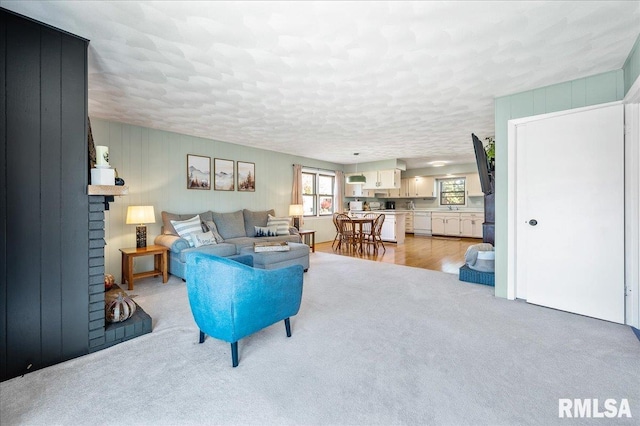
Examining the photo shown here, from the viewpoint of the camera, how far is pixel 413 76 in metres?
2.81

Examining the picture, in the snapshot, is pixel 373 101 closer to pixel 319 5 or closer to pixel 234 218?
pixel 319 5

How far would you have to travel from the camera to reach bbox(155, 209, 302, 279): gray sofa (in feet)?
13.4

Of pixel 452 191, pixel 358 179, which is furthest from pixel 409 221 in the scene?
pixel 358 179

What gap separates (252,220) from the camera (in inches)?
225

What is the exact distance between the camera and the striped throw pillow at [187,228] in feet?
13.9

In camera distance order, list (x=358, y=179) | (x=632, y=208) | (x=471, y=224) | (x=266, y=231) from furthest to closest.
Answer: (x=471, y=224) < (x=358, y=179) < (x=266, y=231) < (x=632, y=208)

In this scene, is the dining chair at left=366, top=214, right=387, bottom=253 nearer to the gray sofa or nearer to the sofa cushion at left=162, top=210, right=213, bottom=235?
the gray sofa

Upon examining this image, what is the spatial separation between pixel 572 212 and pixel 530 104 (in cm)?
126

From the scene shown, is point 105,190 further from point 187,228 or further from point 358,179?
point 358,179

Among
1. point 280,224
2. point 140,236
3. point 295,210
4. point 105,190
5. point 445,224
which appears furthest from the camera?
point 445,224

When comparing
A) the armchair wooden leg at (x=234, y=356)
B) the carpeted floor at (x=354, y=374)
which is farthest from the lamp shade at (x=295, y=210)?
the armchair wooden leg at (x=234, y=356)

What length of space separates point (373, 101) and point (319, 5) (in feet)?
5.98

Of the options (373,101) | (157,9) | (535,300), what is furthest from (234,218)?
(535,300)

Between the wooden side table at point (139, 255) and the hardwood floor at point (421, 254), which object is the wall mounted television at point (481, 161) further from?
the wooden side table at point (139, 255)
